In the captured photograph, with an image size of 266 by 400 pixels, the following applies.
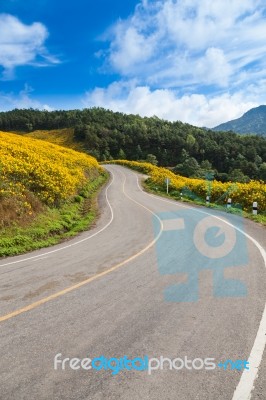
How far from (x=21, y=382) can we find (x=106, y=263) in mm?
5497

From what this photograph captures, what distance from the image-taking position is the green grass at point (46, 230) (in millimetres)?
12750

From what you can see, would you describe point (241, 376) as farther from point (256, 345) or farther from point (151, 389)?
point (151, 389)

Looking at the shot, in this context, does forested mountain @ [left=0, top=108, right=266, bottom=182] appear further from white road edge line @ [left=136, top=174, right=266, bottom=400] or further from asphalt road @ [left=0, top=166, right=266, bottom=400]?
white road edge line @ [left=136, top=174, right=266, bottom=400]

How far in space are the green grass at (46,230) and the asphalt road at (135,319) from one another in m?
2.16

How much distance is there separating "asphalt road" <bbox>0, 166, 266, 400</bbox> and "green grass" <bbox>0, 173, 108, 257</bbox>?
85.2 inches

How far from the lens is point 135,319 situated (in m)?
5.33

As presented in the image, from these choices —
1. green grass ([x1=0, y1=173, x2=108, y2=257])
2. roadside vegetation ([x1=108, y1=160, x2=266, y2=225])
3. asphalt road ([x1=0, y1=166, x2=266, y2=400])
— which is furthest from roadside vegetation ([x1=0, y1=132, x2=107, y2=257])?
roadside vegetation ([x1=108, y1=160, x2=266, y2=225])

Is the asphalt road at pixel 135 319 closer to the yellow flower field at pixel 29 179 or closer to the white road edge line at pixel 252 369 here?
the white road edge line at pixel 252 369

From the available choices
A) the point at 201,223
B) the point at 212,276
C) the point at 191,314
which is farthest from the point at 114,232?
the point at 191,314

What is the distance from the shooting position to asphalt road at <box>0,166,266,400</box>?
364cm

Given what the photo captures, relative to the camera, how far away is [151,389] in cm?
356

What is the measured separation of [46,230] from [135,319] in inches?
434

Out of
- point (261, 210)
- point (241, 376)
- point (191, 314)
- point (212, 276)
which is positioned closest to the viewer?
point (241, 376)

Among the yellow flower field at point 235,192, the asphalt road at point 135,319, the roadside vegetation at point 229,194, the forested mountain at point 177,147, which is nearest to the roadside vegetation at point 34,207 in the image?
the asphalt road at point 135,319
